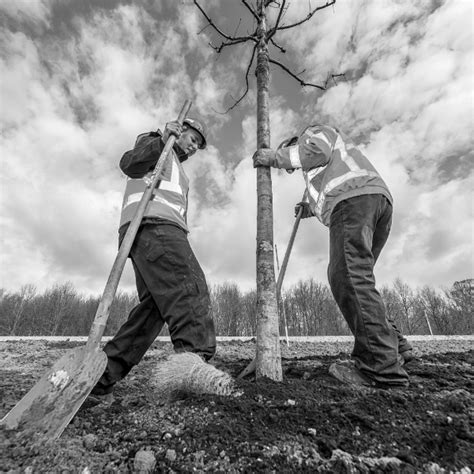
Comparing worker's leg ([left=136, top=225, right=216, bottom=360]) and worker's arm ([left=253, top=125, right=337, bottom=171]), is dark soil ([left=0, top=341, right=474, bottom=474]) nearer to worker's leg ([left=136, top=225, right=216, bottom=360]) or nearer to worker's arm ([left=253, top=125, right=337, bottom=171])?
worker's leg ([left=136, top=225, right=216, bottom=360])

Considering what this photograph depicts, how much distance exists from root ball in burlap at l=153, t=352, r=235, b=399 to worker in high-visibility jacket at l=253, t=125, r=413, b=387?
944 mm

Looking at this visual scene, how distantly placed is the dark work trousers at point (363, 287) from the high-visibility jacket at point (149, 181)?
1.22 m

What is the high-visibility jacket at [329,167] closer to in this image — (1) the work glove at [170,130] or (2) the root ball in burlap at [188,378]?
(1) the work glove at [170,130]

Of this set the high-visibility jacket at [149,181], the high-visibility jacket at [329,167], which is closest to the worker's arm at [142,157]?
the high-visibility jacket at [149,181]

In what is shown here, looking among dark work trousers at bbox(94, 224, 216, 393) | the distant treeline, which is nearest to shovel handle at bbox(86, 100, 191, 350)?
dark work trousers at bbox(94, 224, 216, 393)

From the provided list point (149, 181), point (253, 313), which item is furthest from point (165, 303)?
point (253, 313)

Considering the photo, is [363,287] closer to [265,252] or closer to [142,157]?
[265,252]

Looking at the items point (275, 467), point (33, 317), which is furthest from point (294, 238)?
point (33, 317)

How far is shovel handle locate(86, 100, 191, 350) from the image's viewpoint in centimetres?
176

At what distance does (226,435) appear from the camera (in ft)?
4.08

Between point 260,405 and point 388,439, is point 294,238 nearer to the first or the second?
point 260,405

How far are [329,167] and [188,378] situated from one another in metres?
1.93

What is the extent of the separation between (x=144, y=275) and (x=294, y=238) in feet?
5.48

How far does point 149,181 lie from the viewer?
249cm
